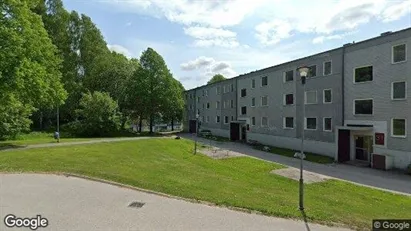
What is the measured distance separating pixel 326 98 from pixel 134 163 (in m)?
20.2

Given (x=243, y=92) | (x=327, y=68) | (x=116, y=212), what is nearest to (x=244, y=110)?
(x=243, y=92)

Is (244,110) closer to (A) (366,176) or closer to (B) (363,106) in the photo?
(B) (363,106)

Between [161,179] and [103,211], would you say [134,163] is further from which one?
[103,211]

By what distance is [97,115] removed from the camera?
140 feet

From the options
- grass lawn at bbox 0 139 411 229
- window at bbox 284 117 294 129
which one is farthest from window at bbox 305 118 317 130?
grass lawn at bbox 0 139 411 229

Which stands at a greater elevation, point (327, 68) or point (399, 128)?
point (327, 68)

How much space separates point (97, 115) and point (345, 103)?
3112cm

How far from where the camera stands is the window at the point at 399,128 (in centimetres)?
2212

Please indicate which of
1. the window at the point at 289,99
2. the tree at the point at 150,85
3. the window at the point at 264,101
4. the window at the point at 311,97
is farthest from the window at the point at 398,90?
the tree at the point at 150,85

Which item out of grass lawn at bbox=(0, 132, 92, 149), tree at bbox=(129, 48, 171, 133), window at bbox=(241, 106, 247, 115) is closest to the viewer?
grass lawn at bbox=(0, 132, 92, 149)

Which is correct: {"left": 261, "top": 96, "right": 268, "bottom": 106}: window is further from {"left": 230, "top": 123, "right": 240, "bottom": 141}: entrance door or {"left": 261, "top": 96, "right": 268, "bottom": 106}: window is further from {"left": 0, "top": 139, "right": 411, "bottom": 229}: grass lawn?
{"left": 0, "top": 139, "right": 411, "bottom": 229}: grass lawn

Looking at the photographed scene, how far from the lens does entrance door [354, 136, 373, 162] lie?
2560 centimetres

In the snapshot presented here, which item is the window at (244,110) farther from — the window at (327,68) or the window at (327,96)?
the window at (327,68)

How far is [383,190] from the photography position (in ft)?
54.1
